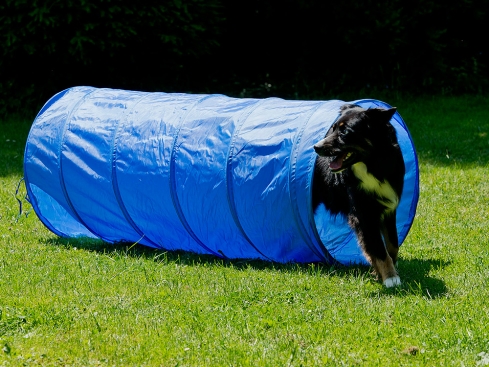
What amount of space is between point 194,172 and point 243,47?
32.7 feet

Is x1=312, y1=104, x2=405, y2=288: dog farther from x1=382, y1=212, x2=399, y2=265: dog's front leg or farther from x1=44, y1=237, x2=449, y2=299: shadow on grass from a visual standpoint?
x1=44, y1=237, x2=449, y2=299: shadow on grass

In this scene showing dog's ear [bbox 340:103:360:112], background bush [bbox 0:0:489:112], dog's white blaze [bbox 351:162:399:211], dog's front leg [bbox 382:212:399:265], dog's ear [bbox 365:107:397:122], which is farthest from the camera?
background bush [bbox 0:0:489:112]

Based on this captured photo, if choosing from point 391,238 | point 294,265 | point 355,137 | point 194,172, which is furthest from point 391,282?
point 194,172

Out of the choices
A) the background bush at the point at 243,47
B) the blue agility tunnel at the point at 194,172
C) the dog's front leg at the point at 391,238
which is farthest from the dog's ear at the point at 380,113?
the background bush at the point at 243,47

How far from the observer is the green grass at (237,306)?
14.8 feet

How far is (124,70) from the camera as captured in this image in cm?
1448

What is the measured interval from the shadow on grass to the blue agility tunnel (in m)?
0.09

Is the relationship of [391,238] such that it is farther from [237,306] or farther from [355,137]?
[237,306]

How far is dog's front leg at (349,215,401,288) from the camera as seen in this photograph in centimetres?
570

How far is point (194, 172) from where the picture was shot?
6.53 m

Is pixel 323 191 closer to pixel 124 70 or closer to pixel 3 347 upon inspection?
pixel 3 347

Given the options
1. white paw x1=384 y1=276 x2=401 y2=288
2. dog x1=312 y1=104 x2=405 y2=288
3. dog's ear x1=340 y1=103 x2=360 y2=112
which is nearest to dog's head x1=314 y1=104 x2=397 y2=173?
dog x1=312 y1=104 x2=405 y2=288

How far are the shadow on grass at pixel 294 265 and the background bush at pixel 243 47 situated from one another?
6218 millimetres

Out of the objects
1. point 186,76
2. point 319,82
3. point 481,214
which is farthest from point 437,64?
point 481,214
